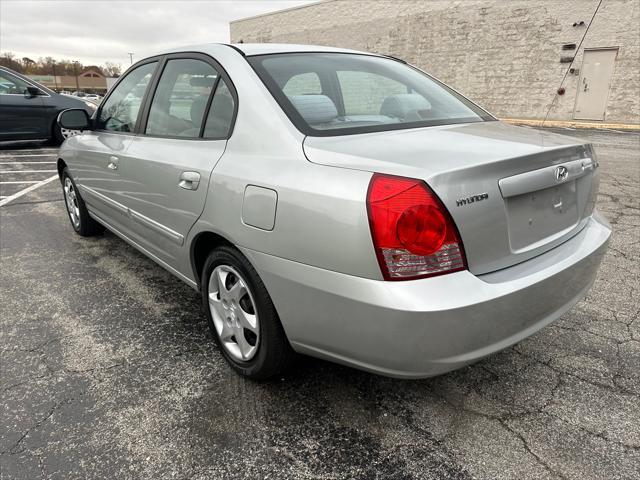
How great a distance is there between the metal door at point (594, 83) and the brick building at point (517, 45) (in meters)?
0.03

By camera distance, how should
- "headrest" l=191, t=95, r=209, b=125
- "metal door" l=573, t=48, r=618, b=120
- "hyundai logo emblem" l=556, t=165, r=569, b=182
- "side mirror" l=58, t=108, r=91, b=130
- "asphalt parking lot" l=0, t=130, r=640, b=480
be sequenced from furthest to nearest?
"metal door" l=573, t=48, r=618, b=120, "side mirror" l=58, t=108, r=91, b=130, "headrest" l=191, t=95, r=209, b=125, "hyundai logo emblem" l=556, t=165, r=569, b=182, "asphalt parking lot" l=0, t=130, r=640, b=480

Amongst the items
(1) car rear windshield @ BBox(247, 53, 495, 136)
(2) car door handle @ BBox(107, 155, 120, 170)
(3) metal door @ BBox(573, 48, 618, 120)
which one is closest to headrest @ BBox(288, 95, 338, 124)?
(1) car rear windshield @ BBox(247, 53, 495, 136)

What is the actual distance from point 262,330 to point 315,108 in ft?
3.34

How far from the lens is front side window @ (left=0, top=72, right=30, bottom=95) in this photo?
31.0ft

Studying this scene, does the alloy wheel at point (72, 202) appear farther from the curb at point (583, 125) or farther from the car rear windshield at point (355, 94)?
the curb at point (583, 125)

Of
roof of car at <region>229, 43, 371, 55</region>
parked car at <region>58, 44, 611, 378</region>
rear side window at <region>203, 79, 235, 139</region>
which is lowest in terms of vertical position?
parked car at <region>58, 44, 611, 378</region>

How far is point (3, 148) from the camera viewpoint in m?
10.5

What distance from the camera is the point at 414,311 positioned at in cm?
155

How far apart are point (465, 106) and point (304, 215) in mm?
1546

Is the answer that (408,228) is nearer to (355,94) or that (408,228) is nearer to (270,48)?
(355,94)

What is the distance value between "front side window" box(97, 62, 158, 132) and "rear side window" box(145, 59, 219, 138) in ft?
0.85

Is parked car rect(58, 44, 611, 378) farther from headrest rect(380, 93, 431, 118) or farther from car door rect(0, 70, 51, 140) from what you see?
car door rect(0, 70, 51, 140)

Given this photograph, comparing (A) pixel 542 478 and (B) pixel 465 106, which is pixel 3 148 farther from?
(A) pixel 542 478

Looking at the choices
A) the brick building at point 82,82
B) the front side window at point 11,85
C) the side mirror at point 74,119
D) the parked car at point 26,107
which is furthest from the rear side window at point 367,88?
the brick building at point 82,82
